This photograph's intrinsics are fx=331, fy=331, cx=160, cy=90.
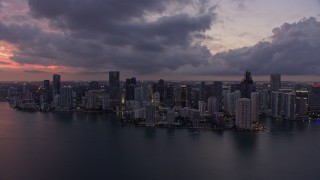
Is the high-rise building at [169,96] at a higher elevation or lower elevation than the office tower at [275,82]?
lower

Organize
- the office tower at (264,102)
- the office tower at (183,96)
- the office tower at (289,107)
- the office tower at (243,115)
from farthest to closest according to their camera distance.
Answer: the office tower at (183,96) < the office tower at (264,102) < the office tower at (289,107) < the office tower at (243,115)

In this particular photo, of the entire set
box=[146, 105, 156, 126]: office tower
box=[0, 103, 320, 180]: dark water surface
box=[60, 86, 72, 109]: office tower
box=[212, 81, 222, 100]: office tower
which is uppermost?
box=[212, 81, 222, 100]: office tower

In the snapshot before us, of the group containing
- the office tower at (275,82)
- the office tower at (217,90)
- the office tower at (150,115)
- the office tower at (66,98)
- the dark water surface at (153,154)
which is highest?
the office tower at (275,82)

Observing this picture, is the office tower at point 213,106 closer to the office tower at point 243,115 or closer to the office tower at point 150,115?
the office tower at point 243,115

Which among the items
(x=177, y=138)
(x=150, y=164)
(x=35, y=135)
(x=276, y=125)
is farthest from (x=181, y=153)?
(x=276, y=125)

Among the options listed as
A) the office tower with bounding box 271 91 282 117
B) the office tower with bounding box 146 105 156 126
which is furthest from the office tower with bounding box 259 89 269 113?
the office tower with bounding box 146 105 156 126

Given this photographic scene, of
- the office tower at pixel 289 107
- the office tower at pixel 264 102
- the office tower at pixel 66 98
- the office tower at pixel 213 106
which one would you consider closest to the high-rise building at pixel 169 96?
the office tower at pixel 213 106

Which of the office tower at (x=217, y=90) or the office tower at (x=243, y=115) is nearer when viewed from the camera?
Answer: the office tower at (x=243, y=115)

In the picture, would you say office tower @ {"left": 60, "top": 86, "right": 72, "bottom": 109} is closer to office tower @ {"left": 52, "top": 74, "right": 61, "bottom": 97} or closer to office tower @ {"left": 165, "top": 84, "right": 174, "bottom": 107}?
office tower @ {"left": 52, "top": 74, "right": 61, "bottom": 97}
